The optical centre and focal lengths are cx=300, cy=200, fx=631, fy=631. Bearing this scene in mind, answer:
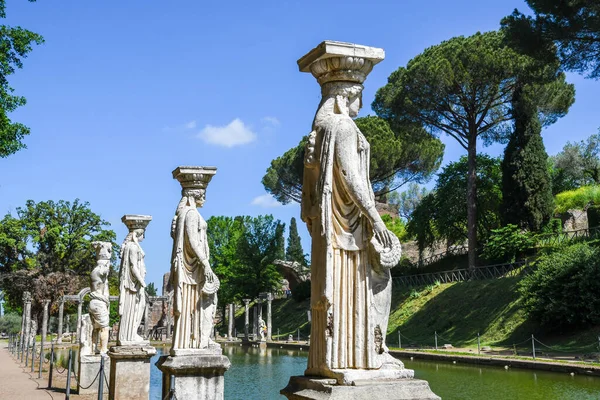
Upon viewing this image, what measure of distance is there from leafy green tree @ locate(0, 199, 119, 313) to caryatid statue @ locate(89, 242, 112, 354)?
29.1 meters

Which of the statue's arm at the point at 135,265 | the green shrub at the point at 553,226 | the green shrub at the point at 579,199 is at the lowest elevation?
the statue's arm at the point at 135,265

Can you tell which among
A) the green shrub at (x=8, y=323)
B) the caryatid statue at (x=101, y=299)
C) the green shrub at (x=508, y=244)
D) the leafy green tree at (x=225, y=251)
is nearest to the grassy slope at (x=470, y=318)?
the green shrub at (x=508, y=244)

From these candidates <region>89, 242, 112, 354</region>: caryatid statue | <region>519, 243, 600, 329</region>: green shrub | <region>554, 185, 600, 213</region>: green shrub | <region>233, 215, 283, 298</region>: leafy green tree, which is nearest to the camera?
<region>89, 242, 112, 354</region>: caryatid statue

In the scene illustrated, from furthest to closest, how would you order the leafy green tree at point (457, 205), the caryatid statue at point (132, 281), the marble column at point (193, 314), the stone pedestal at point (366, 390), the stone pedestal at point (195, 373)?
the leafy green tree at point (457, 205), the caryatid statue at point (132, 281), the marble column at point (193, 314), the stone pedestal at point (195, 373), the stone pedestal at point (366, 390)

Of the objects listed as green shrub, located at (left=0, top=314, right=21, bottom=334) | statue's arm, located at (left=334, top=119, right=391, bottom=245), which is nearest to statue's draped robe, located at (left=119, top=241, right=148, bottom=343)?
statue's arm, located at (left=334, top=119, right=391, bottom=245)

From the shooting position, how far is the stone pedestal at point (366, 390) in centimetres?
373

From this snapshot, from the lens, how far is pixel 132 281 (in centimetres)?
1071

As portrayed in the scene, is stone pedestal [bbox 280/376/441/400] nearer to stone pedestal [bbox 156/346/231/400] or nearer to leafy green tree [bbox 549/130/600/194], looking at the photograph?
stone pedestal [bbox 156/346/231/400]

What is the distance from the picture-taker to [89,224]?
4197cm

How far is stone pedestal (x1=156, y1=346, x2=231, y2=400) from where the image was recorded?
7285 mm

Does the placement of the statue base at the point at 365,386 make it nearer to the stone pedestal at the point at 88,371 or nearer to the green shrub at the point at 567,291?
the stone pedestal at the point at 88,371

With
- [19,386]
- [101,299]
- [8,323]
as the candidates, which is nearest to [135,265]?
[101,299]

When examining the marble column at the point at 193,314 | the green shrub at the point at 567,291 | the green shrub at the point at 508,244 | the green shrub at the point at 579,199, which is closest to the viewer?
the marble column at the point at 193,314

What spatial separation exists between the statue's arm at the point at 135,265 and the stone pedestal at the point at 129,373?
3.84 feet
